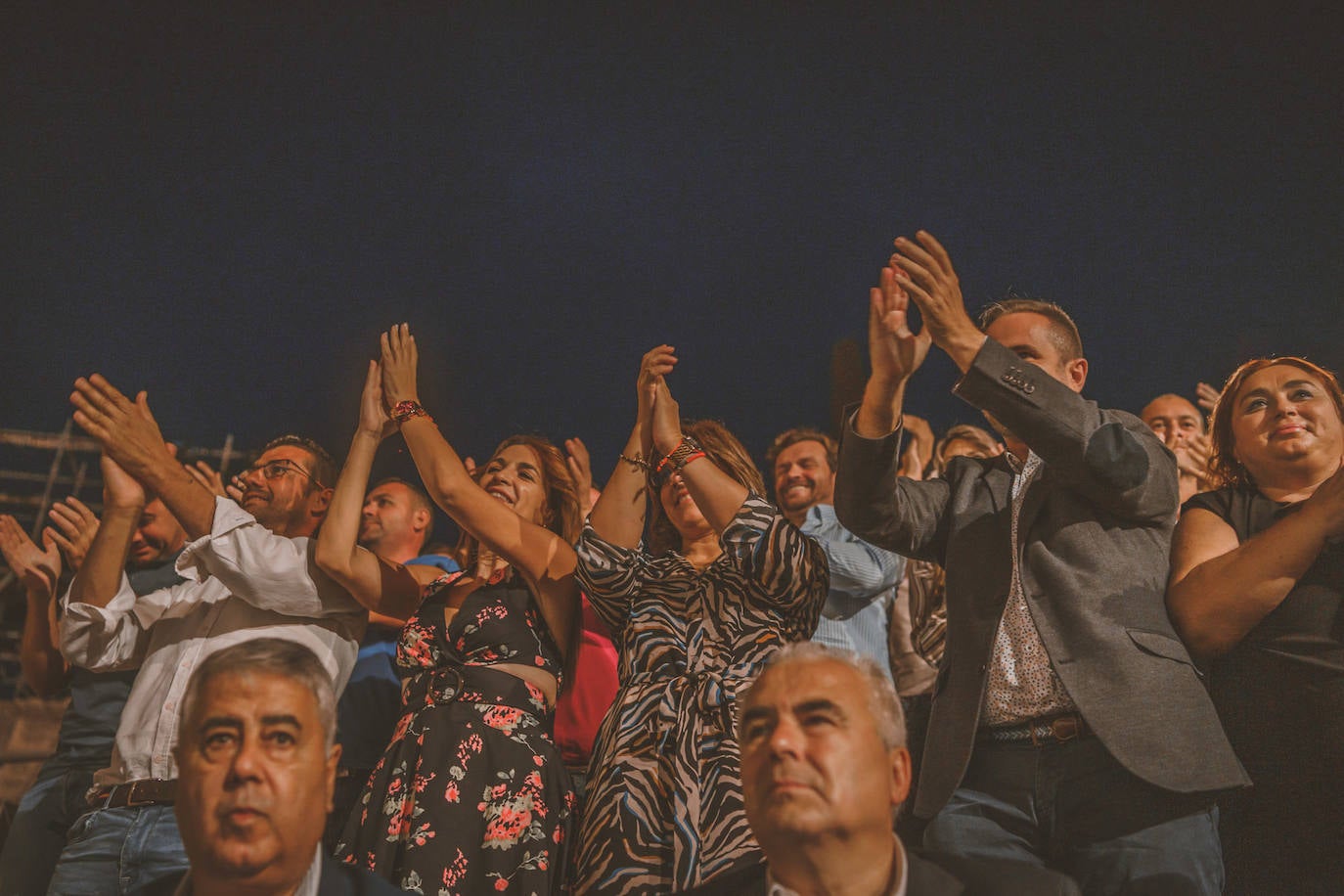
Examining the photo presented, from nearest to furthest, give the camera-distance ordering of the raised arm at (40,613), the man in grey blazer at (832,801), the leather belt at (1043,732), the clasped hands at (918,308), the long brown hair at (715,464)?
the man in grey blazer at (832,801) → the leather belt at (1043,732) → the clasped hands at (918,308) → the long brown hair at (715,464) → the raised arm at (40,613)

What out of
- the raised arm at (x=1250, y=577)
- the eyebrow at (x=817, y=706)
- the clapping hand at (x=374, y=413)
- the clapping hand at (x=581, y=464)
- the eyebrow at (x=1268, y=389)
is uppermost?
the clapping hand at (x=581, y=464)

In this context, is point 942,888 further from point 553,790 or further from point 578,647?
point 578,647

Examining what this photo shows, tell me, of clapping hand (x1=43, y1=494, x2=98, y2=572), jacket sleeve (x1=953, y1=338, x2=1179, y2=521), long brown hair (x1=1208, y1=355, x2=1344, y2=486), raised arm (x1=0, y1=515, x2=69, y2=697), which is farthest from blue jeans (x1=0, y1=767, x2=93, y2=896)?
long brown hair (x1=1208, y1=355, x2=1344, y2=486)

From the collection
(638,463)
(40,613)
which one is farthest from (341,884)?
(40,613)

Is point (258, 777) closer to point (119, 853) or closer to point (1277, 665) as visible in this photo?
point (119, 853)

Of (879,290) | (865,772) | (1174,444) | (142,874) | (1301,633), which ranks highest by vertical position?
(1174,444)

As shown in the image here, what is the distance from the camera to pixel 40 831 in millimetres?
3365

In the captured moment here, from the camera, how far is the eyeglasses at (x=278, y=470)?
12.0 feet

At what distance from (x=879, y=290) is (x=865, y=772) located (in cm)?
101

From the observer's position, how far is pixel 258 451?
393 centimetres

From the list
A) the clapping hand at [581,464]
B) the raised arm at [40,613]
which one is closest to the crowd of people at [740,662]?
the raised arm at [40,613]

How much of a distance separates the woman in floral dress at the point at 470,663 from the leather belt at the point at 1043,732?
1.07m

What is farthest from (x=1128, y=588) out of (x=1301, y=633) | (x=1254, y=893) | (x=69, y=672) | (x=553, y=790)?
(x=69, y=672)

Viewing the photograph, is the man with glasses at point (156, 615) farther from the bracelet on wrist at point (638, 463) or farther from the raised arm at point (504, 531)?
the bracelet on wrist at point (638, 463)
